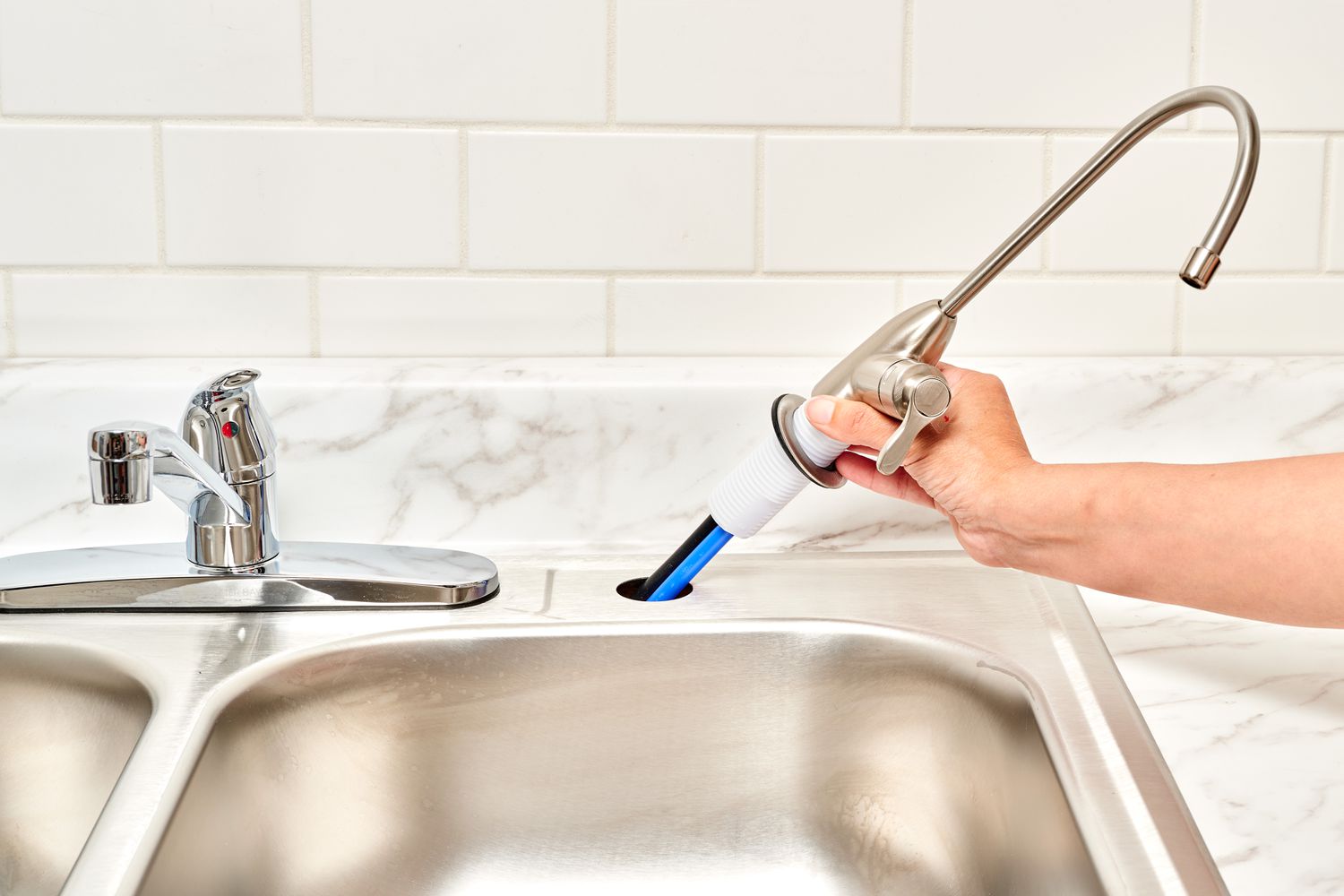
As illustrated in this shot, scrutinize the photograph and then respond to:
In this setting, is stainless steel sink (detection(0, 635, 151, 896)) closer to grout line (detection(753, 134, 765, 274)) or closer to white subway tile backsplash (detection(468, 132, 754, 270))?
white subway tile backsplash (detection(468, 132, 754, 270))

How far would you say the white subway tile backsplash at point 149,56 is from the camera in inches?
27.7

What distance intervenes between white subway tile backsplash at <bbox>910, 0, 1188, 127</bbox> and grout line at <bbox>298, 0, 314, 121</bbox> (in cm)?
40

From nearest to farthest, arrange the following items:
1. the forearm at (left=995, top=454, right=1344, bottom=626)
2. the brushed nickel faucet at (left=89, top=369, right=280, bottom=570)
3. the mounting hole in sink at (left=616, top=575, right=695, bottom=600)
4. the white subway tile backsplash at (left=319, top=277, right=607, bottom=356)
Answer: the forearm at (left=995, top=454, right=1344, bottom=626) < the brushed nickel faucet at (left=89, top=369, right=280, bottom=570) < the mounting hole in sink at (left=616, top=575, right=695, bottom=600) < the white subway tile backsplash at (left=319, top=277, right=607, bottom=356)

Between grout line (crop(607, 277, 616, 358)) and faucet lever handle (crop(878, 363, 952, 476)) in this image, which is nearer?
faucet lever handle (crop(878, 363, 952, 476))

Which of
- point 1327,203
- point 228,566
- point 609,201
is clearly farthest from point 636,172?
point 1327,203

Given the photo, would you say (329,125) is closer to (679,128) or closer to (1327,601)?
(679,128)

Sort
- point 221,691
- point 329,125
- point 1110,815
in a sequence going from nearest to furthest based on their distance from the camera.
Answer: point 1110,815, point 221,691, point 329,125

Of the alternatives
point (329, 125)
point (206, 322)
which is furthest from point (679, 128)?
point (206, 322)

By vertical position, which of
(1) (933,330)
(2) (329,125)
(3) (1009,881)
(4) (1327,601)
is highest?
(2) (329,125)

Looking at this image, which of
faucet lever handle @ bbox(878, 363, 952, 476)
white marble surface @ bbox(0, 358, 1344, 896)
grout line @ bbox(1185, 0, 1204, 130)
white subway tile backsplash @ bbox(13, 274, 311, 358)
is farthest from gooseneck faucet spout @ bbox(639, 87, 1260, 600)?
white subway tile backsplash @ bbox(13, 274, 311, 358)

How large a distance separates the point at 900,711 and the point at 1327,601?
23cm

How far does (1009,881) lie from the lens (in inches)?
20.0

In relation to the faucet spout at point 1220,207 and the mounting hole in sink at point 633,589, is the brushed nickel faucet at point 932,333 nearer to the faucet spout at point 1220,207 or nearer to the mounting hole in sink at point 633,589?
the faucet spout at point 1220,207

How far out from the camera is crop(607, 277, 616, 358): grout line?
75 cm
